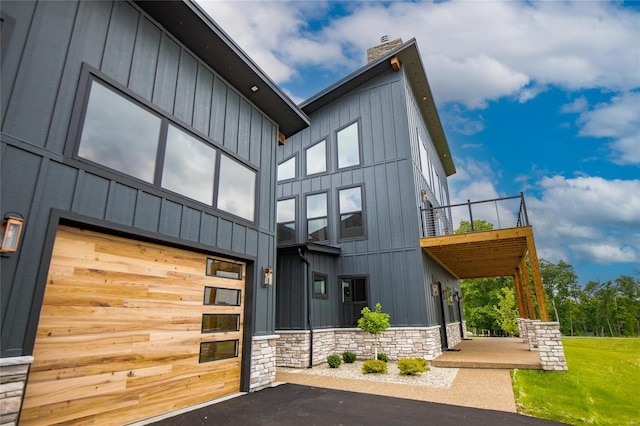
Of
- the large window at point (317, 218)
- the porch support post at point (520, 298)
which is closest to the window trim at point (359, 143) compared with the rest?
the large window at point (317, 218)

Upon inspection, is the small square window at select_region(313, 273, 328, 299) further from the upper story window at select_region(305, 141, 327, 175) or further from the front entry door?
the upper story window at select_region(305, 141, 327, 175)

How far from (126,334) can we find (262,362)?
279 cm

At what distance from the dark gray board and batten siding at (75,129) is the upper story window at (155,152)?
15 centimetres

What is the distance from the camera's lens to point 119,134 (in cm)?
442

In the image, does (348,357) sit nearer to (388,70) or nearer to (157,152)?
(157,152)

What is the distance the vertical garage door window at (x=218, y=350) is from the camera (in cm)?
536

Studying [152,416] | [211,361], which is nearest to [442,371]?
[211,361]

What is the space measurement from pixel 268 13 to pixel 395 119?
540cm

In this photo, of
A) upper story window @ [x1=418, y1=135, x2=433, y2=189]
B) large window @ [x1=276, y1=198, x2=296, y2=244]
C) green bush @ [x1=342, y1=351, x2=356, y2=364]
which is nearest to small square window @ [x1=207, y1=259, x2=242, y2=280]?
green bush @ [x1=342, y1=351, x2=356, y2=364]

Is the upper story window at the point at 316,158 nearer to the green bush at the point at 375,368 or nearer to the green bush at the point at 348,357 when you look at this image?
the green bush at the point at 348,357

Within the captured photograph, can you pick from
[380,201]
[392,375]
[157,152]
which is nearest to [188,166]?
[157,152]

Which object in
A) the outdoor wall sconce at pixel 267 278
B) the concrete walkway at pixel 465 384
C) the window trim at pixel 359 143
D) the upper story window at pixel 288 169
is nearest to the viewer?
the concrete walkway at pixel 465 384

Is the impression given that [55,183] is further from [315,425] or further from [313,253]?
[313,253]

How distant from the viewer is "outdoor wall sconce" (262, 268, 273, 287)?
262 inches
